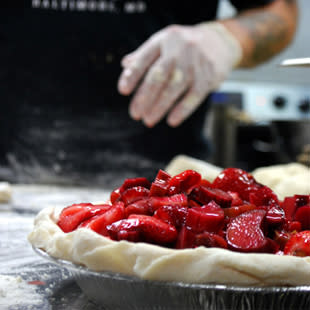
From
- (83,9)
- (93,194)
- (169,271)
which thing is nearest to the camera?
(169,271)

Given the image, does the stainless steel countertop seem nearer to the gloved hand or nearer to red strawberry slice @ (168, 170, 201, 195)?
red strawberry slice @ (168, 170, 201, 195)

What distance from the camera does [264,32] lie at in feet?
8.70

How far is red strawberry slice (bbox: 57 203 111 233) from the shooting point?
87 centimetres

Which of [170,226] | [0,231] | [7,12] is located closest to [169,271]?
[170,226]

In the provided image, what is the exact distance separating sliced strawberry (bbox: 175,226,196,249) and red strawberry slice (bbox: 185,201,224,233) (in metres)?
0.01

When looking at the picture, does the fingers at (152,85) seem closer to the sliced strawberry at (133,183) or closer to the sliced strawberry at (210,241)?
the sliced strawberry at (133,183)

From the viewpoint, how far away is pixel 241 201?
88 centimetres

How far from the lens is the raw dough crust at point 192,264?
26.3 inches

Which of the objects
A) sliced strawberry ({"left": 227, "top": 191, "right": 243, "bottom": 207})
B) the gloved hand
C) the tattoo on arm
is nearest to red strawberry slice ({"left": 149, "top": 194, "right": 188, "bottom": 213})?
sliced strawberry ({"left": 227, "top": 191, "right": 243, "bottom": 207})

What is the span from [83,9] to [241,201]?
6.39ft

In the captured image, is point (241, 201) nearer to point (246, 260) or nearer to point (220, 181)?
point (220, 181)

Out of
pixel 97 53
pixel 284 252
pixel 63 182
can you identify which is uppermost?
pixel 97 53

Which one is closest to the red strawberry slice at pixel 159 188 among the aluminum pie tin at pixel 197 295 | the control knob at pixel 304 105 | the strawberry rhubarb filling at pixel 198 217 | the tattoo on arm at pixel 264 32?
the strawberry rhubarb filling at pixel 198 217

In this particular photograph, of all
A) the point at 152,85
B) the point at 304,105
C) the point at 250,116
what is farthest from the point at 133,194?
the point at 304,105
